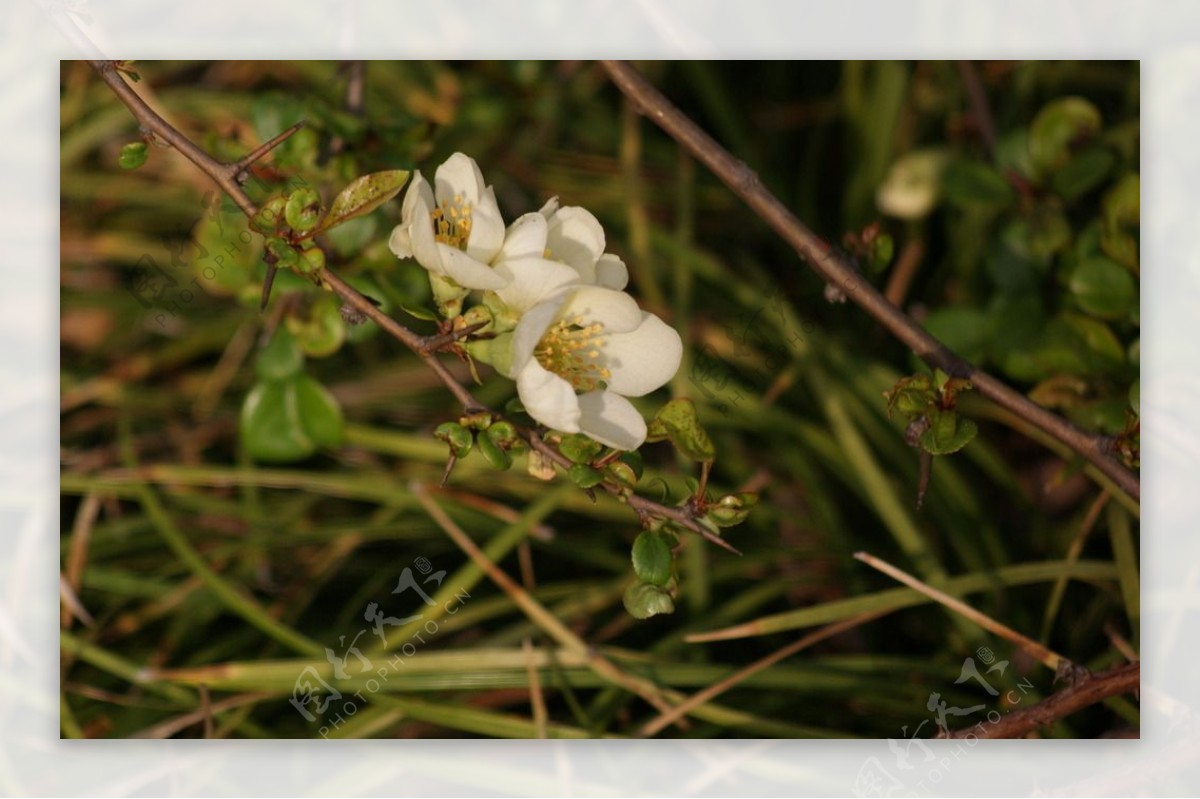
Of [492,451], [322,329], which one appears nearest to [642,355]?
[492,451]

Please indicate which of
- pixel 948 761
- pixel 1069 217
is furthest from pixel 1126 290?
pixel 948 761

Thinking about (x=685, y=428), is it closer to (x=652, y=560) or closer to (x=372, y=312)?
(x=652, y=560)

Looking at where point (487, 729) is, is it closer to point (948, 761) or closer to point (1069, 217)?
point (948, 761)

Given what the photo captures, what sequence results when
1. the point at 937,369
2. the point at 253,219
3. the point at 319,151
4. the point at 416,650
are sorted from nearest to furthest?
the point at 253,219 < the point at 937,369 < the point at 319,151 < the point at 416,650

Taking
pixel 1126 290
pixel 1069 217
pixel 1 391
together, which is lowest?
pixel 1 391

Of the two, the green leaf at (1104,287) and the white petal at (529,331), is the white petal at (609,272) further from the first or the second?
the green leaf at (1104,287)

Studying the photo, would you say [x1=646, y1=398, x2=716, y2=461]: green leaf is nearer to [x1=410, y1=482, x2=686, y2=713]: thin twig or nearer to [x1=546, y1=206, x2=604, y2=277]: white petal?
[x1=546, y1=206, x2=604, y2=277]: white petal
